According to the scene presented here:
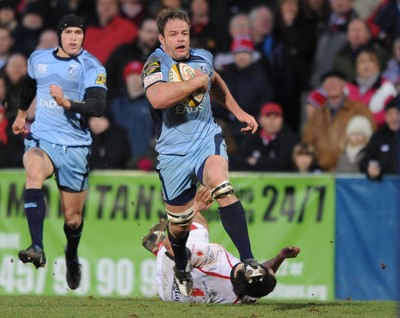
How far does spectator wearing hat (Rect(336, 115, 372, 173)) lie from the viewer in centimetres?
1470

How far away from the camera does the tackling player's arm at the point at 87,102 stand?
10.6 m

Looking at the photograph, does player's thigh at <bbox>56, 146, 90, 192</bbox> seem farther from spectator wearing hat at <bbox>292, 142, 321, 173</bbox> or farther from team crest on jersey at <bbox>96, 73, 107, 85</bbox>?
spectator wearing hat at <bbox>292, 142, 321, 173</bbox>

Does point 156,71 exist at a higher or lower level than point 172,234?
higher

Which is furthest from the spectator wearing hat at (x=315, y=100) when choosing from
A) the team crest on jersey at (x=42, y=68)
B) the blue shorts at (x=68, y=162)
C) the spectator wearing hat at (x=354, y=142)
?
the team crest on jersey at (x=42, y=68)

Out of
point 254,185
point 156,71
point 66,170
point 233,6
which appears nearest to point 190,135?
point 156,71

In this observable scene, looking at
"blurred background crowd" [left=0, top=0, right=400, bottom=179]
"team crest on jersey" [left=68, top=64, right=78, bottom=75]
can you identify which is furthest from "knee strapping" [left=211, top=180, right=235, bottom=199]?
"blurred background crowd" [left=0, top=0, right=400, bottom=179]

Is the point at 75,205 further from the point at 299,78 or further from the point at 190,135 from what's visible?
the point at 299,78

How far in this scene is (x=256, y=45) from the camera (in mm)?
16828

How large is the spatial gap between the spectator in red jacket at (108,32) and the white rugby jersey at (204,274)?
6955 mm

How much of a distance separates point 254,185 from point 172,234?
3.25m

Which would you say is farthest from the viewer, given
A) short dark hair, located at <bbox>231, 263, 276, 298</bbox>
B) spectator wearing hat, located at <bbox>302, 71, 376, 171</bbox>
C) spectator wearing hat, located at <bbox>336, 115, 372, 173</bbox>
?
spectator wearing hat, located at <bbox>302, 71, 376, 171</bbox>

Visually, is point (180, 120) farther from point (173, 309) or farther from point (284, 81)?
point (284, 81)

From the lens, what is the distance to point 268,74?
16.2m

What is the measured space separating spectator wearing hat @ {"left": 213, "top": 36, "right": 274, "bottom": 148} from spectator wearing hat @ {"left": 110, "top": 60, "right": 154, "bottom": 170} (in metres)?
1.00
